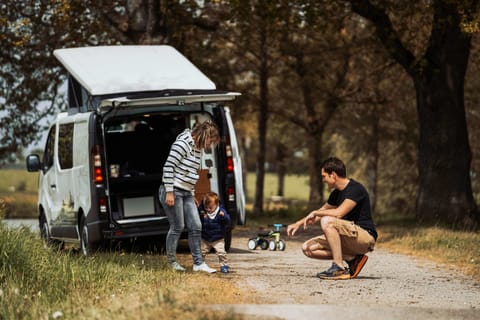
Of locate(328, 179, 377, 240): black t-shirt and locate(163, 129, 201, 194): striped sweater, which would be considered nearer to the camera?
locate(328, 179, 377, 240): black t-shirt

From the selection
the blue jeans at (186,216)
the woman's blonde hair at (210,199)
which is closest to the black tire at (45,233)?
the woman's blonde hair at (210,199)

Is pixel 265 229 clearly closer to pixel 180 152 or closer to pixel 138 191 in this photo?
pixel 138 191

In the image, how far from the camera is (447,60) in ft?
72.5

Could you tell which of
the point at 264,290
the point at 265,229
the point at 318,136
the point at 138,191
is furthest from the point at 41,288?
the point at 318,136

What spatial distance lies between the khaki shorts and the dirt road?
360mm

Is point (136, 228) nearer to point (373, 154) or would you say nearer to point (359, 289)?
point (359, 289)

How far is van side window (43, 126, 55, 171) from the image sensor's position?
55.5 feet

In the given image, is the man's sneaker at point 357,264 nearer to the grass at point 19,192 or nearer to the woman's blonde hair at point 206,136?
the woman's blonde hair at point 206,136

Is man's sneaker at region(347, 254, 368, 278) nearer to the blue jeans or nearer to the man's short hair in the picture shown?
the man's short hair

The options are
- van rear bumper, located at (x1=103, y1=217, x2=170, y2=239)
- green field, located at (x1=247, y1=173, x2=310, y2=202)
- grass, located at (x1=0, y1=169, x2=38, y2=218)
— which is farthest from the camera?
green field, located at (x1=247, y1=173, x2=310, y2=202)

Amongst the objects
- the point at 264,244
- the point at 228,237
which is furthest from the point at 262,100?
the point at 228,237

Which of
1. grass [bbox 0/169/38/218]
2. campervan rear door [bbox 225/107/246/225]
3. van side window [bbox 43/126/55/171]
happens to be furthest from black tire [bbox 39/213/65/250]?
grass [bbox 0/169/38/218]

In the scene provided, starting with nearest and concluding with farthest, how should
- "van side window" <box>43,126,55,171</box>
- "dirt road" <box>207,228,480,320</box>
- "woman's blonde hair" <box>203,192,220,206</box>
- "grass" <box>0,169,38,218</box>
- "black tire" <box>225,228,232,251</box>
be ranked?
1. "dirt road" <box>207,228,480,320</box>
2. "woman's blonde hair" <box>203,192,220,206</box>
3. "black tire" <box>225,228,232,251</box>
4. "van side window" <box>43,126,55,171</box>
5. "grass" <box>0,169,38,218</box>

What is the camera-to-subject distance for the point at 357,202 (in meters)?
11.2
